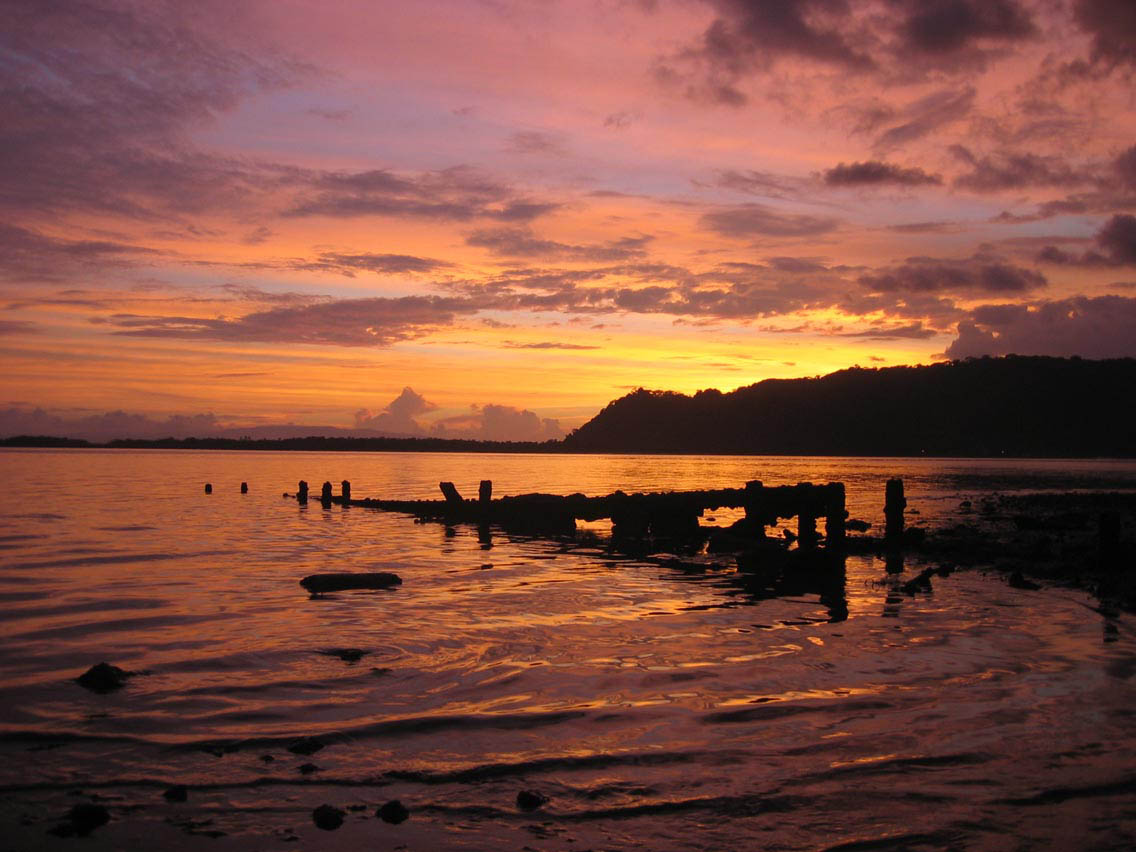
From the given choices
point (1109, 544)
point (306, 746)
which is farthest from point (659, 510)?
point (306, 746)

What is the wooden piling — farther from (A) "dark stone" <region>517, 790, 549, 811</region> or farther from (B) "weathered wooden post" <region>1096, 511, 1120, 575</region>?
Answer: (A) "dark stone" <region>517, 790, 549, 811</region>

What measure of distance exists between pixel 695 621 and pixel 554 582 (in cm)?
565

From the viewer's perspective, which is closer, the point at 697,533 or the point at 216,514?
the point at 697,533

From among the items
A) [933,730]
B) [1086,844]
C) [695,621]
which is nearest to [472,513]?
[695,621]

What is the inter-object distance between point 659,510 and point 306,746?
22894 millimetres

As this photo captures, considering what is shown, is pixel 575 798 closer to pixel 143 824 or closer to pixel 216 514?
pixel 143 824

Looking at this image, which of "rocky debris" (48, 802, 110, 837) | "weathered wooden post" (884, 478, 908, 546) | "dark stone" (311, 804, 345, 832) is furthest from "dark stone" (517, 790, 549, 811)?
"weathered wooden post" (884, 478, 908, 546)

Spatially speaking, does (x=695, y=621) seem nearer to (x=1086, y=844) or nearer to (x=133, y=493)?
(x=1086, y=844)

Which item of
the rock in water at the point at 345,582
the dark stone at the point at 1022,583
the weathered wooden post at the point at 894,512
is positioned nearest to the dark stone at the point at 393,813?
the rock in water at the point at 345,582

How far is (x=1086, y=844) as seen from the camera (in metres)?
6.34

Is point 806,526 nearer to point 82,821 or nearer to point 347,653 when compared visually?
point 347,653

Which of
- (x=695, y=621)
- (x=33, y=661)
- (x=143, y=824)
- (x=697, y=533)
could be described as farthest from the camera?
(x=697, y=533)

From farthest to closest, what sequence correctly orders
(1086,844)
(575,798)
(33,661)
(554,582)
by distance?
(554,582) → (33,661) → (575,798) → (1086,844)

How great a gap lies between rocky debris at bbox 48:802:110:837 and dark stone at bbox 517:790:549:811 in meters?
3.30
